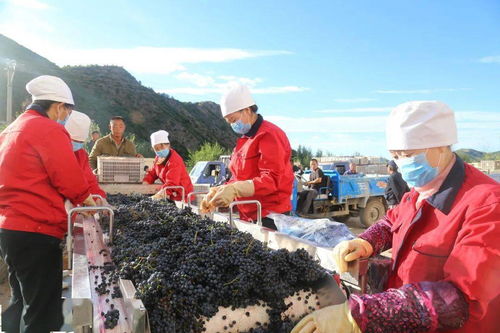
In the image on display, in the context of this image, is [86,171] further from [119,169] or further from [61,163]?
[61,163]

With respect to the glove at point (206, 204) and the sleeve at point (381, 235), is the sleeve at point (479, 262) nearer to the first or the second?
the sleeve at point (381, 235)

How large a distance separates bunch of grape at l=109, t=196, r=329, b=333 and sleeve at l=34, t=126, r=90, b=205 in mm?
1186

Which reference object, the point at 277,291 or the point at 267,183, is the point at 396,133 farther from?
the point at 267,183

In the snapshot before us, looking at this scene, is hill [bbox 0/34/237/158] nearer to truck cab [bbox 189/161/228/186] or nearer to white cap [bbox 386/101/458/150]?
truck cab [bbox 189/161/228/186]

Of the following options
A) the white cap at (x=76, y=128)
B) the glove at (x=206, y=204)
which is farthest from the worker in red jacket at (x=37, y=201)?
the white cap at (x=76, y=128)

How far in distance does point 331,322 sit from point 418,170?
2.66ft

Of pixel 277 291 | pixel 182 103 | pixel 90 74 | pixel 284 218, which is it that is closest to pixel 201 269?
pixel 277 291

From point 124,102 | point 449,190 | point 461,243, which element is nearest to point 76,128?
point 449,190

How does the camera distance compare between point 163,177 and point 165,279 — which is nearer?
point 165,279

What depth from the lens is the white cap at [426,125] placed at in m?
1.66

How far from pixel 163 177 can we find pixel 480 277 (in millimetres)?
5143

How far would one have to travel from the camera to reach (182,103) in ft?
248

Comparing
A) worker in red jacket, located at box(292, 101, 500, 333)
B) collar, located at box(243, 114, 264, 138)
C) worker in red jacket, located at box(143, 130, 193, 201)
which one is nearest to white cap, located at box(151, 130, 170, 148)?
worker in red jacket, located at box(143, 130, 193, 201)

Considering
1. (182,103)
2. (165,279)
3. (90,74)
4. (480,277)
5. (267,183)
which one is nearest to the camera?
(480,277)
